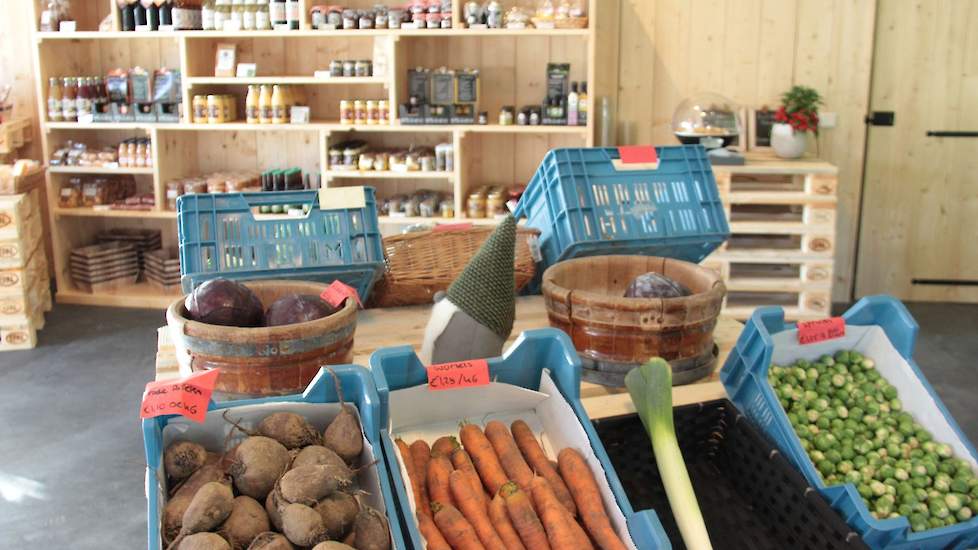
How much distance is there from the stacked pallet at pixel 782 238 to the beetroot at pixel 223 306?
327 cm

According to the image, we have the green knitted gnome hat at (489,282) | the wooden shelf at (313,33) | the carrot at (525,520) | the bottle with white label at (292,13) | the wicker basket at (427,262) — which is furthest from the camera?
the bottle with white label at (292,13)

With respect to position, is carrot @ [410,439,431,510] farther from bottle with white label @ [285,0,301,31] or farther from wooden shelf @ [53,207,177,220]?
wooden shelf @ [53,207,177,220]

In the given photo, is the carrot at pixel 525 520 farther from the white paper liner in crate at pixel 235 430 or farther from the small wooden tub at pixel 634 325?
the small wooden tub at pixel 634 325

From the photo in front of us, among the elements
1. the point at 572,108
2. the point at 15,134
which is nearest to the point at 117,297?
the point at 15,134

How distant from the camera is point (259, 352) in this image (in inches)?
62.4

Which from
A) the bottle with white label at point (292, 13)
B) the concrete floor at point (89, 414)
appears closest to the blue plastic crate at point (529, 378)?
the concrete floor at point (89, 414)

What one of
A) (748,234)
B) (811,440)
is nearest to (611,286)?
(811,440)

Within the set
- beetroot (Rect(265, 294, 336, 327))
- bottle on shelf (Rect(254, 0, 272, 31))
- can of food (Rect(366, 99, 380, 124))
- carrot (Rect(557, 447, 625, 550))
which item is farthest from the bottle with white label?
carrot (Rect(557, 447, 625, 550))

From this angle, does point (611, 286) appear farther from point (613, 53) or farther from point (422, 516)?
point (613, 53)

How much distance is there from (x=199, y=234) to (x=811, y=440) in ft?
4.64

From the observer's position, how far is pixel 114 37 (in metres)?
5.24

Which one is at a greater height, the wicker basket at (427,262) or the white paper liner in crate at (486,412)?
the wicker basket at (427,262)

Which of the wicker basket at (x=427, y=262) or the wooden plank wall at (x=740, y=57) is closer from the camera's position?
the wicker basket at (x=427, y=262)

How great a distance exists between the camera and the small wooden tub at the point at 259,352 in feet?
5.19
